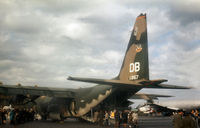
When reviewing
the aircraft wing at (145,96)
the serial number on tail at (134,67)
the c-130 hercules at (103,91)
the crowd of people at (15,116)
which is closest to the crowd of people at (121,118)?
the c-130 hercules at (103,91)

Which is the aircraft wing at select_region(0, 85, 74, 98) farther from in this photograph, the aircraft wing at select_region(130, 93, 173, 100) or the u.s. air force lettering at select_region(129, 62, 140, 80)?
the aircraft wing at select_region(130, 93, 173, 100)

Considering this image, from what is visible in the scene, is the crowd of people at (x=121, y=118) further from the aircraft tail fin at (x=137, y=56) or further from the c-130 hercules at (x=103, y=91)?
the aircraft tail fin at (x=137, y=56)

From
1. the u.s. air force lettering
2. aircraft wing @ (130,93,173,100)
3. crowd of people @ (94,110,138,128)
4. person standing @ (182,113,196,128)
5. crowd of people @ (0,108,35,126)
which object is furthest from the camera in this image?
aircraft wing @ (130,93,173,100)

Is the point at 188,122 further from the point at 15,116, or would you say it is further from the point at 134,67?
the point at 15,116

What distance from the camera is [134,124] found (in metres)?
21.1

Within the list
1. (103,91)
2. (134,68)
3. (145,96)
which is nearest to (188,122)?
(134,68)

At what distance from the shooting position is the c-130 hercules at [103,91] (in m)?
20.2

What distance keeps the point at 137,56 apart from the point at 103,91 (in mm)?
4941

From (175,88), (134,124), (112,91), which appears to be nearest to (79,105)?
(112,91)

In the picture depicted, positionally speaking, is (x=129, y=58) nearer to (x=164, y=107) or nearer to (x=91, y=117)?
(x=91, y=117)

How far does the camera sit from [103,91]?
75.7 feet

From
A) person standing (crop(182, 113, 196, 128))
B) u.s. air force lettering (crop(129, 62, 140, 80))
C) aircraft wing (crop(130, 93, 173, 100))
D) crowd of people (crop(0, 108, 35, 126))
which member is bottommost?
crowd of people (crop(0, 108, 35, 126))

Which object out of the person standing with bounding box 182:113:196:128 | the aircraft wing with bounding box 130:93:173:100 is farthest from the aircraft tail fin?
the person standing with bounding box 182:113:196:128

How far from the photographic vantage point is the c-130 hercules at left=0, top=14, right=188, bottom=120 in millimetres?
20234
